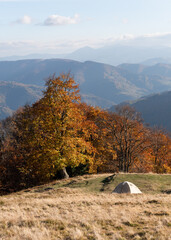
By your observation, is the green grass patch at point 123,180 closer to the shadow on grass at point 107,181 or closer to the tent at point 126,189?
the shadow on grass at point 107,181

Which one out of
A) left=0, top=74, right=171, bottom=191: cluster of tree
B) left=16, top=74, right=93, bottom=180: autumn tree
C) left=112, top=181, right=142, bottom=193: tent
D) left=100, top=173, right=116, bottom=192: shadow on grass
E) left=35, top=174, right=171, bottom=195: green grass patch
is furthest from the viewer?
left=0, top=74, right=171, bottom=191: cluster of tree

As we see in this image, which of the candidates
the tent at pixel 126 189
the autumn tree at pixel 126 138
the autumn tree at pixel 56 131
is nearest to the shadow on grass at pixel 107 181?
the tent at pixel 126 189

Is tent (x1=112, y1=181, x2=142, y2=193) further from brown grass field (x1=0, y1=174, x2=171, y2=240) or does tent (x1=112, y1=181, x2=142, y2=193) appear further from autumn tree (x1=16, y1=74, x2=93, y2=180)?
autumn tree (x1=16, y1=74, x2=93, y2=180)

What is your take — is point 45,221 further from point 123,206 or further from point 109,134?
point 109,134

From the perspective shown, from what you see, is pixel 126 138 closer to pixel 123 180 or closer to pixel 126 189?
pixel 123 180

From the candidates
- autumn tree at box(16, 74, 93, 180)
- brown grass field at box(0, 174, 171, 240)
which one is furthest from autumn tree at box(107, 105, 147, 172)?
brown grass field at box(0, 174, 171, 240)

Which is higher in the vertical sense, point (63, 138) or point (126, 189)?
point (63, 138)

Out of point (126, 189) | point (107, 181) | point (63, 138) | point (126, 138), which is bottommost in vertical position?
point (107, 181)

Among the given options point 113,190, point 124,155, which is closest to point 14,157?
point 124,155

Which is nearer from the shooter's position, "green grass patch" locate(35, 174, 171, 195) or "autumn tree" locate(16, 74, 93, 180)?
"green grass patch" locate(35, 174, 171, 195)

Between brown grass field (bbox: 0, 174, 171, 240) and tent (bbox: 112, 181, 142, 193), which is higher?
brown grass field (bbox: 0, 174, 171, 240)

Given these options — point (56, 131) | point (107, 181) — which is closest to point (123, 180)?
point (107, 181)

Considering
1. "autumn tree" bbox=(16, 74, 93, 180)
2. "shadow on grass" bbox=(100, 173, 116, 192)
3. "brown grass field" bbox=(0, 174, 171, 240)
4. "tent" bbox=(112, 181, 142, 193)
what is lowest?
Answer: "shadow on grass" bbox=(100, 173, 116, 192)

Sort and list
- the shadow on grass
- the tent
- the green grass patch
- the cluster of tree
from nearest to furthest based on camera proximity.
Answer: the tent → the green grass patch → the shadow on grass → the cluster of tree
